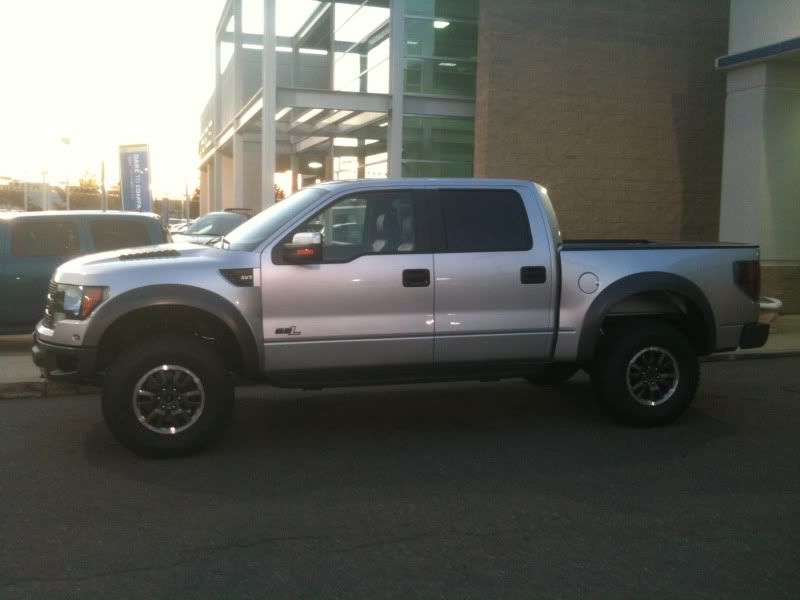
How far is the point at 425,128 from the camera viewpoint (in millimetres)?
21750

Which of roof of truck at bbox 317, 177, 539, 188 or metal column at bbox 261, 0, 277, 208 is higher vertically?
metal column at bbox 261, 0, 277, 208

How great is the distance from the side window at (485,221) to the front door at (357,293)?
0.73ft

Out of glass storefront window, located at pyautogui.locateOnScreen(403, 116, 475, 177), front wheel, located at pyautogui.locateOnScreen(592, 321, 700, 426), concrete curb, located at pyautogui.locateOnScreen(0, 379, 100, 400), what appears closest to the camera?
front wheel, located at pyautogui.locateOnScreen(592, 321, 700, 426)

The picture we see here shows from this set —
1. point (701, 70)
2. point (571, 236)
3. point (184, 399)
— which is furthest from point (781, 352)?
point (701, 70)

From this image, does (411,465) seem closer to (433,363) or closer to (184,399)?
(433,363)

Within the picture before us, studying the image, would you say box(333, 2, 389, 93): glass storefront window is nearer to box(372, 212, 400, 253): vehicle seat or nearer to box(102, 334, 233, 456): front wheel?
box(372, 212, 400, 253): vehicle seat

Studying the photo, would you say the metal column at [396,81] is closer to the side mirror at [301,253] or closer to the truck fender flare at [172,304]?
the side mirror at [301,253]

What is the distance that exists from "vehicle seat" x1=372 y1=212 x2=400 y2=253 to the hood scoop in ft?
4.80

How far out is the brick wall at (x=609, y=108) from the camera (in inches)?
774

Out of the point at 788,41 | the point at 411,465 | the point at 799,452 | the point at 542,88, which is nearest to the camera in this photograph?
the point at 411,465

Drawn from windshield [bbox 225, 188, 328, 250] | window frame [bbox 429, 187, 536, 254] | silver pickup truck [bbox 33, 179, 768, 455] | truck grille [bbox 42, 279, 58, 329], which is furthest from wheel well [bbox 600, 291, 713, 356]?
truck grille [bbox 42, 279, 58, 329]

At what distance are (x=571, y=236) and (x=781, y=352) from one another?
9.38 meters

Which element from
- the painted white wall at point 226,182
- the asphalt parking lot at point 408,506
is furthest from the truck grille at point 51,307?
the painted white wall at point 226,182

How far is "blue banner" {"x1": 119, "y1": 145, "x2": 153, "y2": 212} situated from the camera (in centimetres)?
1897
